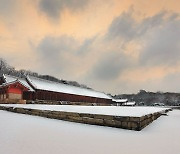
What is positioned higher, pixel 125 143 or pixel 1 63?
pixel 1 63

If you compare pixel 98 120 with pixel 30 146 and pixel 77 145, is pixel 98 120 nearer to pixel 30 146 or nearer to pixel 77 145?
pixel 77 145

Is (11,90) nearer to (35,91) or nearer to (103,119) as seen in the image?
(35,91)

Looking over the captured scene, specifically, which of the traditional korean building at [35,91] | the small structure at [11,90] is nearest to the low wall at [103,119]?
the small structure at [11,90]

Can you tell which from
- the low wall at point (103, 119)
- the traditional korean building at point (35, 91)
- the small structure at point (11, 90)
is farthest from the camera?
the traditional korean building at point (35, 91)

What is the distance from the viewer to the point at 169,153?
13.0 ft

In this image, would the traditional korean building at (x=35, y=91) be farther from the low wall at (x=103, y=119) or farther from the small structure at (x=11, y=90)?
the low wall at (x=103, y=119)

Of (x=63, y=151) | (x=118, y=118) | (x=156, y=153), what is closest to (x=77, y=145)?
(x=63, y=151)

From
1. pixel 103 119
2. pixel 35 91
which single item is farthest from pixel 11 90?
pixel 103 119

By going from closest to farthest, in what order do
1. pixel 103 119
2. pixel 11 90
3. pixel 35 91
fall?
pixel 103 119 < pixel 11 90 < pixel 35 91

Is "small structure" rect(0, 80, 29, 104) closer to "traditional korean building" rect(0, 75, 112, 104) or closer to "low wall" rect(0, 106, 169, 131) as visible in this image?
"traditional korean building" rect(0, 75, 112, 104)

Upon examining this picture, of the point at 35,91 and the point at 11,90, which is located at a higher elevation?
the point at 35,91

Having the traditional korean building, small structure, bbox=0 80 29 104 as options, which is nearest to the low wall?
small structure, bbox=0 80 29 104

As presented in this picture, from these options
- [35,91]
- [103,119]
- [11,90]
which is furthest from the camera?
[35,91]

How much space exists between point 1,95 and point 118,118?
23699 millimetres
